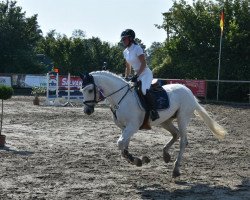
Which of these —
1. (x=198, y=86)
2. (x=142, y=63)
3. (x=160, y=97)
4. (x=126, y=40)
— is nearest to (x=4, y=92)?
(x=126, y=40)

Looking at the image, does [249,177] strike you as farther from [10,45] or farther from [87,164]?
[10,45]

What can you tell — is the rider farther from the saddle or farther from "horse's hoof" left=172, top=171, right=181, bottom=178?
"horse's hoof" left=172, top=171, right=181, bottom=178

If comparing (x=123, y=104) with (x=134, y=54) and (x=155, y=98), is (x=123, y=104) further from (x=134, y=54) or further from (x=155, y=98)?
(x=134, y=54)

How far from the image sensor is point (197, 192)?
7.61 m

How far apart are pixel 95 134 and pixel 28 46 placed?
39292 millimetres

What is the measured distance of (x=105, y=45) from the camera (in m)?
55.7

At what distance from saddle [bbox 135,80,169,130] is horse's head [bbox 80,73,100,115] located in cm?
85

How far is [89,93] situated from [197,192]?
264 centimetres

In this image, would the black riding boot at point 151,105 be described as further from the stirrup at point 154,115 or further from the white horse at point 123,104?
the white horse at point 123,104

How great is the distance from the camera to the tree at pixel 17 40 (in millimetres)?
50031

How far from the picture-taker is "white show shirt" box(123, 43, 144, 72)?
9250 millimetres

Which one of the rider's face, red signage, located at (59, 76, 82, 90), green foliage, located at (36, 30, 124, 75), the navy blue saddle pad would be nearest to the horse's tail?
the navy blue saddle pad

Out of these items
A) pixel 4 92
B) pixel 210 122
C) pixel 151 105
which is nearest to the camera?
pixel 151 105

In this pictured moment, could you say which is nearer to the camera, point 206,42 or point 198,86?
point 198,86
